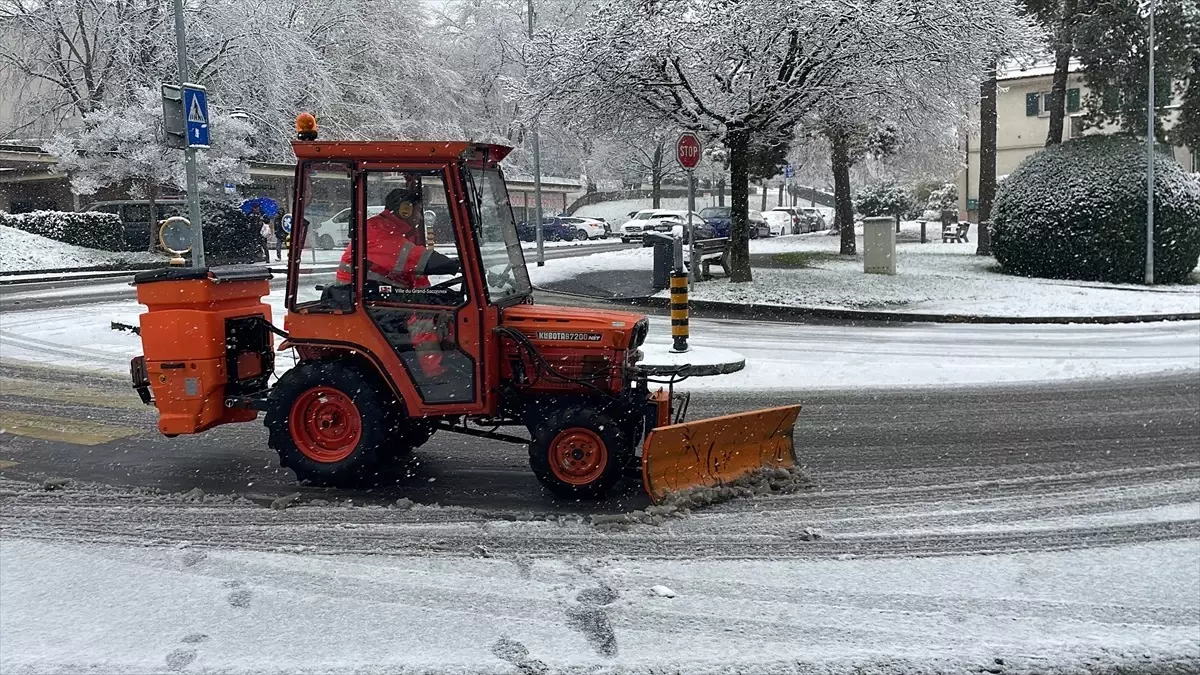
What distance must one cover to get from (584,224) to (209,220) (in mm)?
19847

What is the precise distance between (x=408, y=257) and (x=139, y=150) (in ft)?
79.4

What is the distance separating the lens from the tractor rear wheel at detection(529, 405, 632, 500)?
236 inches

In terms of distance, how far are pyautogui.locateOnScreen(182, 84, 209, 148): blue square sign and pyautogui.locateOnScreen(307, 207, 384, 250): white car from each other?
24.1ft

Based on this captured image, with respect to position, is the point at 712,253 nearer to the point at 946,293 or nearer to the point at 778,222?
the point at 946,293

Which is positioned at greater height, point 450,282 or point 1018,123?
point 1018,123

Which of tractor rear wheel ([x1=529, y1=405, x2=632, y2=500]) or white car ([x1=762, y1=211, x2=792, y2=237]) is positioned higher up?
white car ([x1=762, y1=211, x2=792, y2=237])

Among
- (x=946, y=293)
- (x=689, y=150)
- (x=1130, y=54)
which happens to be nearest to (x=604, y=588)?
(x=689, y=150)

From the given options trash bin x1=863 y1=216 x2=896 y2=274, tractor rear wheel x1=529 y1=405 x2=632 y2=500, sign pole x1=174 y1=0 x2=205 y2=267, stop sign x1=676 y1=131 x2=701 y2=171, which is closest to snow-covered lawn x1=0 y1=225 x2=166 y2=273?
sign pole x1=174 y1=0 x2=205 y2=267

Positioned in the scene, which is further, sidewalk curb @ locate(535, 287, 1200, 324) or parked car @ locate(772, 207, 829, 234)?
parked car @ locate(772, 207, 829, 234)

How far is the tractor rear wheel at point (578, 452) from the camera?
600cm

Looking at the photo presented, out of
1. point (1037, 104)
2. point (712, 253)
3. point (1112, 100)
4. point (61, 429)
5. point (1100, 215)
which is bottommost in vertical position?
point (61, 429)

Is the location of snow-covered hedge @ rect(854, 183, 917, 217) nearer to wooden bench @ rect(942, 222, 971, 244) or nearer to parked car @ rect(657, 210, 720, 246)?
wooden bench @ rect(942, 222, 971, 244)

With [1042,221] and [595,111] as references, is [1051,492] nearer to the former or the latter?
[595,111]

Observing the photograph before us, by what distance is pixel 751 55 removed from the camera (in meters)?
16.2
